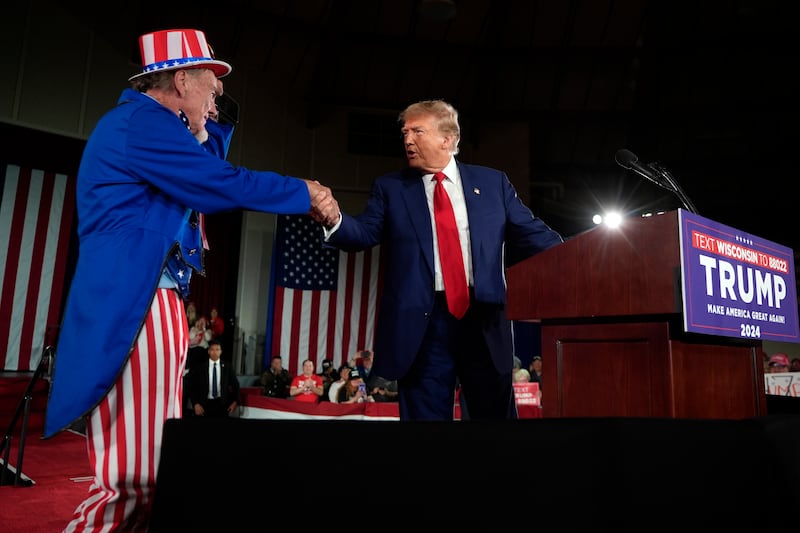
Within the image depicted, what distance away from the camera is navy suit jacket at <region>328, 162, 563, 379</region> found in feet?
6.54

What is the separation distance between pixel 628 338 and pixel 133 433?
4.14 ft

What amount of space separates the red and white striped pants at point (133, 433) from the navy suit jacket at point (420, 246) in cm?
72

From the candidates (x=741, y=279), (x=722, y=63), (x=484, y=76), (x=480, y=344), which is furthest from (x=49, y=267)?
(x=722, y=63)

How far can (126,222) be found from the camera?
1.41 metres

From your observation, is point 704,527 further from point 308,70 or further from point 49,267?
point 308,70

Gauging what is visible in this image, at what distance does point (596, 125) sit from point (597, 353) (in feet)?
39.5

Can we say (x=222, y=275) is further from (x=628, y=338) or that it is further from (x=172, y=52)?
(x=628, y=338)

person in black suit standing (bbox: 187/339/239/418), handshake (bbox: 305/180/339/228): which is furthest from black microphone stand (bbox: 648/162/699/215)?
person in black suit standing (bbox: 187/339/239/418)

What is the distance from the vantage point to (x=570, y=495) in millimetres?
780

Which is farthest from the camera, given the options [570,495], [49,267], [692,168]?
[692,168]

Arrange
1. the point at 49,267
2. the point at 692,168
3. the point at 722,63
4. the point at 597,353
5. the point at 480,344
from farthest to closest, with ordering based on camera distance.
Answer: the point at 692,168 → the point at 722,63 → the point at 49,267 → the point at 480,344 → the point at 597,353

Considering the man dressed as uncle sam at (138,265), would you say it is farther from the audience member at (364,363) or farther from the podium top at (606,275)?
the audience member at (364,363)

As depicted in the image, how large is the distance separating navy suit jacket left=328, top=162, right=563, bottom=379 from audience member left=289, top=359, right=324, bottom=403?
5.99 meters

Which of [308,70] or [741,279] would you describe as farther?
[308,70]
